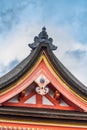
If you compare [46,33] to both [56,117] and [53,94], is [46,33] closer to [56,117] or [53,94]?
[53,94]

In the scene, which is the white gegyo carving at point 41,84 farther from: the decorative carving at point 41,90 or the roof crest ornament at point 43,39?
the roof crest ornament at point 43,39

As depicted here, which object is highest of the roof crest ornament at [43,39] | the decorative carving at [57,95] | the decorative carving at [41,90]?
the roof crest ornament at [43,39]

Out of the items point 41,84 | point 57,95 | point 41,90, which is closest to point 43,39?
point 41,84

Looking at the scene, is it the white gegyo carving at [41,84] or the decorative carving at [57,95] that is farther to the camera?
the decorative carving at [57,95]

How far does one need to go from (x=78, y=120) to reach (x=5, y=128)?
6.62ft

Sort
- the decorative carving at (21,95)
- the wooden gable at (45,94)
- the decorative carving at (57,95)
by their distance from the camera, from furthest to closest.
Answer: the decorative carving at (57,95), the decorative carving at (21,95), the wooden gable at (45,94)

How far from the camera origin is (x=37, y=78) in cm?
1031

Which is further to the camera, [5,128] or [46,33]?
[46,33]

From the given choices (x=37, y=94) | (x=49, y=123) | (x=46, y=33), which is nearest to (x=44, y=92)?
(x=37, y=94)

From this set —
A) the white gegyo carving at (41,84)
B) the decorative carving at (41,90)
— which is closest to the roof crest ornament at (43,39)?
the white gegyo carving at (41,84)

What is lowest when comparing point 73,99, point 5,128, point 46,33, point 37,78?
point 5,128

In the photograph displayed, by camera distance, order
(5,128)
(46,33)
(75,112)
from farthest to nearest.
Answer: (46,33)
(75,112)
(5,128)

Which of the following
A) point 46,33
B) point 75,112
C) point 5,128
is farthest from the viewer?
point 46,33

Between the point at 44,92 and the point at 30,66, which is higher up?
the point at 30,66
